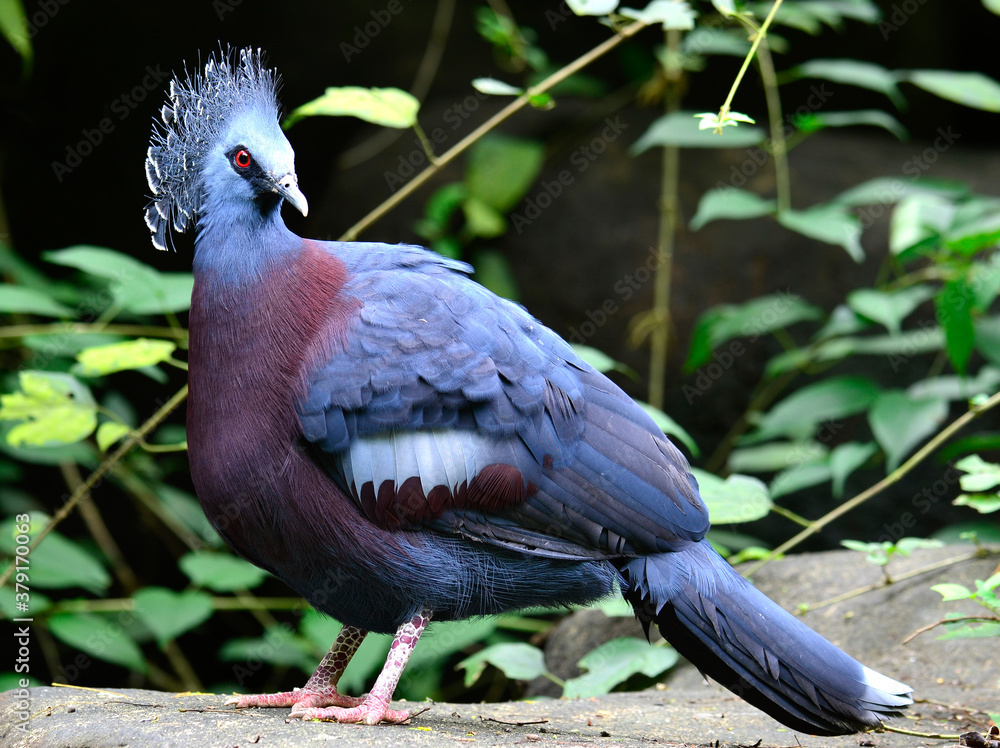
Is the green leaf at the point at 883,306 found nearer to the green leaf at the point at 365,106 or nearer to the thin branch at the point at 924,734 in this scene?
the thin branch at the point at 924,734

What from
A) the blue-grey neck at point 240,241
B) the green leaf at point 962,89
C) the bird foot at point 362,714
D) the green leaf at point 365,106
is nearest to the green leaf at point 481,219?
the green leaf at point 962,89

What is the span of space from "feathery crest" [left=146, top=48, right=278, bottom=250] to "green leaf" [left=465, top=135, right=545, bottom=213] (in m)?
3.23

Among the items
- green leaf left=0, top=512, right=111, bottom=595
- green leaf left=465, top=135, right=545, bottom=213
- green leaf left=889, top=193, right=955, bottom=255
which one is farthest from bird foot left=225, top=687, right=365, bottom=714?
green leaf left=465, top=135, right=545, bottom=213

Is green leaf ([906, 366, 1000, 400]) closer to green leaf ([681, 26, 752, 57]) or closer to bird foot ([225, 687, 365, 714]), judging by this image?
green leaf ([681, 26, 752, 57])

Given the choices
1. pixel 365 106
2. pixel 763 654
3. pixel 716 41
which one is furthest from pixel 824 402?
pixel 365 106

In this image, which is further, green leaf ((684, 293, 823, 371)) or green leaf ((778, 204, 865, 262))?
green leaf ((684, 293, 823, 371))

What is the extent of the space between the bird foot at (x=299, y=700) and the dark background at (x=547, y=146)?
3.54 meters

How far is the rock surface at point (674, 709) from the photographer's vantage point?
7.34 feet

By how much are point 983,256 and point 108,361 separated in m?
4.79

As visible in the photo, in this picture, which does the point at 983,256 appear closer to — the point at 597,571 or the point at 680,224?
the point at 680,224

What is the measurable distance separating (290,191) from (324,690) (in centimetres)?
144

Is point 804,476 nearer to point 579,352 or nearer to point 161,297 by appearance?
point 579,352

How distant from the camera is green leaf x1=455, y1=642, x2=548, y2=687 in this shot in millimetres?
3451

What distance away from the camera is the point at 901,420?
414 cm
